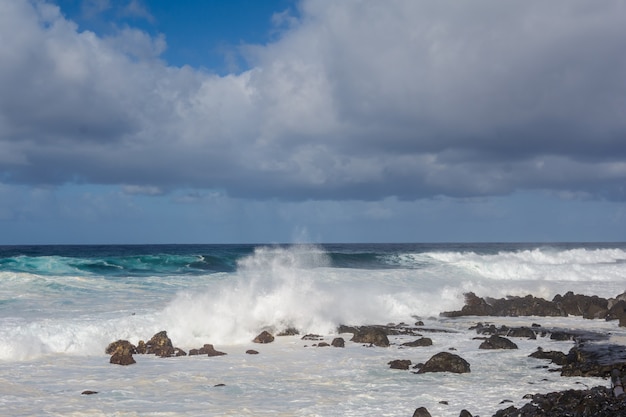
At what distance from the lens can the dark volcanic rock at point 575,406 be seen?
9219 millimetres

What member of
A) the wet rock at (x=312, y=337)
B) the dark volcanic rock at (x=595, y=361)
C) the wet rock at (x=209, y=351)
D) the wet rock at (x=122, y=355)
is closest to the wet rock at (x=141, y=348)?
the wet rock at (x=122, y=355)

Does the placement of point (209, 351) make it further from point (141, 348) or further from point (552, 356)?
point (552, 356)

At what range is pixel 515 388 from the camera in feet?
39.5

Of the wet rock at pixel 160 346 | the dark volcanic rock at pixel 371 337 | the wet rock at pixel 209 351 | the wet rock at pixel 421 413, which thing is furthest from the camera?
the dark volcanic rock at pixel 371 337

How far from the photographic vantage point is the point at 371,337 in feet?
57.7

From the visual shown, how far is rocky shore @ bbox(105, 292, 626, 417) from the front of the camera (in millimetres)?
9680

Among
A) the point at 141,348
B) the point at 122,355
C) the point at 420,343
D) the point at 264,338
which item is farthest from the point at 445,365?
the point at 141,348

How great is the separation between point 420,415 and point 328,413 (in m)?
1.73

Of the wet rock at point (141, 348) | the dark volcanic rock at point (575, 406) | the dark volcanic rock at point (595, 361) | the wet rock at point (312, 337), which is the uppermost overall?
the dark volcanic rock at point (575, 406)

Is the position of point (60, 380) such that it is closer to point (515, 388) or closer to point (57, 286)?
point (515, 388)

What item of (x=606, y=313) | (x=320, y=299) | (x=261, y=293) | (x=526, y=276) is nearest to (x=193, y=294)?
(x=261, y=293)

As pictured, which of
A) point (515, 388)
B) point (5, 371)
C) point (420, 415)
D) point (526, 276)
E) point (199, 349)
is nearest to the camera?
point (420, 415)

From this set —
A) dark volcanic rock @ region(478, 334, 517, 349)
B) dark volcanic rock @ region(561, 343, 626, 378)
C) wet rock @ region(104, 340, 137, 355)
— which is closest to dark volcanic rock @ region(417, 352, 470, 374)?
dark volcanic rock @ region(561, 343, 626, 378)

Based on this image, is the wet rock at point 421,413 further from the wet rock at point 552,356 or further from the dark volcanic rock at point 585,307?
the dark volcanic rock at point 585,307
